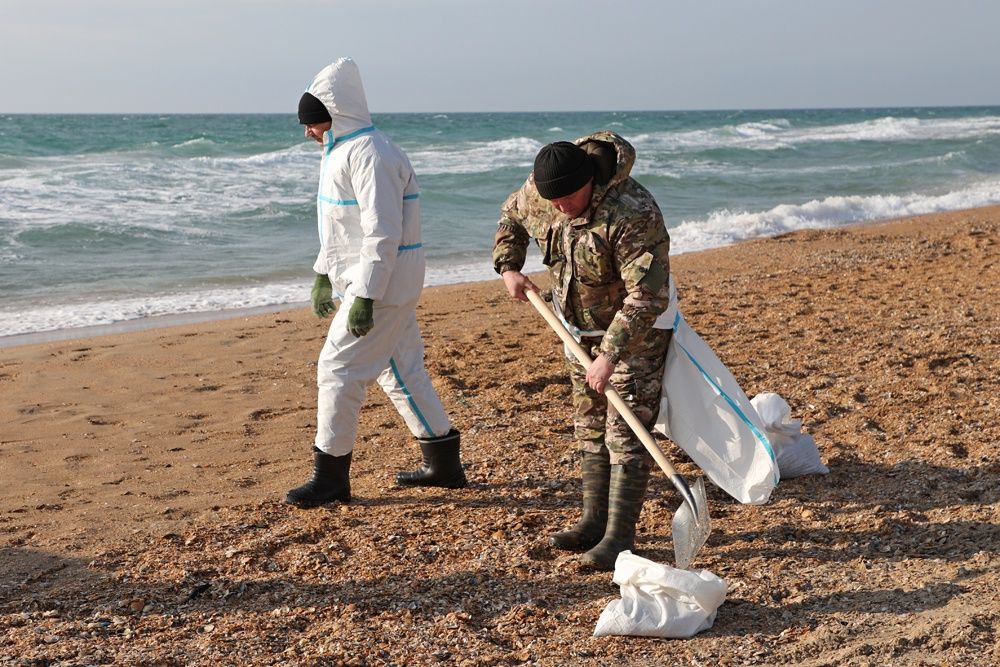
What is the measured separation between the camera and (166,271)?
12516 millimetres

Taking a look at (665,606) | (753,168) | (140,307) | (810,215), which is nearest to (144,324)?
(140,307)

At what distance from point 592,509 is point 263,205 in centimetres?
1566

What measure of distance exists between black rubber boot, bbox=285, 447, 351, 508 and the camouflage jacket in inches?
56.1

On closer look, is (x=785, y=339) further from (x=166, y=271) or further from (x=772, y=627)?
(x=166, y=271)

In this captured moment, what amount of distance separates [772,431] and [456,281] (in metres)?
7.22

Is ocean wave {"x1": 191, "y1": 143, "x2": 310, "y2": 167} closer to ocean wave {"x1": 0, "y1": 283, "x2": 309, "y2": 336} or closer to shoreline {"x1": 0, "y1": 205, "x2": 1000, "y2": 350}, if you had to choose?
ocean wave {"x1": 0, "y1": 283, "x2": 309, "y2": 336}

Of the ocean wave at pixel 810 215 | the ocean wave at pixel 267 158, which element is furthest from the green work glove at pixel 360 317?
the ocean wave at pixel 267 158

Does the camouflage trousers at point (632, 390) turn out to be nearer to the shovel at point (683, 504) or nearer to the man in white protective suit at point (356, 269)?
the shovel at point (683, 504)

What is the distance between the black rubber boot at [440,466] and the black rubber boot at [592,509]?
862mm

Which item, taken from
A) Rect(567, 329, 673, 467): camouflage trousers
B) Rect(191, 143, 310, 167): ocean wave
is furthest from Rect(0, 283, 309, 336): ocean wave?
Rect(191, 143, 310, 167): ocean wave

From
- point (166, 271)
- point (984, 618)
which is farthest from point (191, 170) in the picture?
point (984, 618)

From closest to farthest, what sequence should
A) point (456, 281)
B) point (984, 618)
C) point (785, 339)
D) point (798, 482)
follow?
point (984, 618) < point (798, 482) < point (785, 339) < point (456, 281)

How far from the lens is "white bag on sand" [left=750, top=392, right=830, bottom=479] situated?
15.8 feet

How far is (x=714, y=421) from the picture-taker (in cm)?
398
